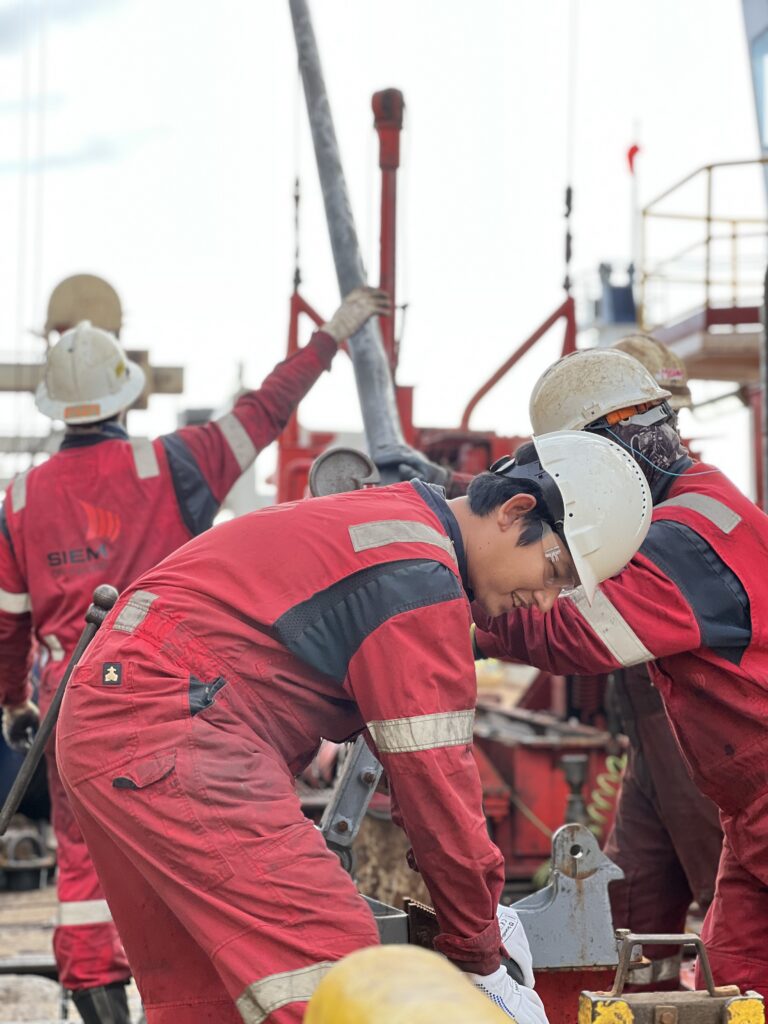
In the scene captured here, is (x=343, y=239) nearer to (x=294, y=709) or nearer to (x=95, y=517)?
(x=95, y=517)

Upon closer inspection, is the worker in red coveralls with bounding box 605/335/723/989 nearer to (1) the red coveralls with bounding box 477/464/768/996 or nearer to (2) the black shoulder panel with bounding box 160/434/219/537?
(1) the red coveralls with bounding box 477/464/768/996


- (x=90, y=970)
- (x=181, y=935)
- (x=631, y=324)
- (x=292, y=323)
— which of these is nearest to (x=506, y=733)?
(x=292, y=323)

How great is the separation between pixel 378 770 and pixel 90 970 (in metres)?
1.86

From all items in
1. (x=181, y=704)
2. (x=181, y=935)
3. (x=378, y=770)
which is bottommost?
(x=181, y=935)

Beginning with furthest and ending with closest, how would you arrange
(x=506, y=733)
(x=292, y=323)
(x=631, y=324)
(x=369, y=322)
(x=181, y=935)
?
(x=631, y=324) < (x=506, y=733) < (x=292, y=323) < (x=369, y=322) < (x=181, y=935)

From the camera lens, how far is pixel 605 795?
7.48 meters

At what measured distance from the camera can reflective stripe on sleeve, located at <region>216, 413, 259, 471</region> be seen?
503cm

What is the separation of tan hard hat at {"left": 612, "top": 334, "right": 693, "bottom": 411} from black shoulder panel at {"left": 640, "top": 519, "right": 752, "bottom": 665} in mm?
1344

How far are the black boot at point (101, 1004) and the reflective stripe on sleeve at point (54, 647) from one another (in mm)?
1076

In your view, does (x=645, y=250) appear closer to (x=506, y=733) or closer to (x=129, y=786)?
(x=506, y=733)

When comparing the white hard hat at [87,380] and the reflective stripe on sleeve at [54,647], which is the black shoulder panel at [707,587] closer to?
the reflective stripe on sleeve at [54,647]

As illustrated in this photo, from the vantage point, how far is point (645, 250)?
12008 millimetres

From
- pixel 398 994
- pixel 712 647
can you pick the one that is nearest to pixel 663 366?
pixel 712 647

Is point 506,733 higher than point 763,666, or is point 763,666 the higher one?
point 763,666
